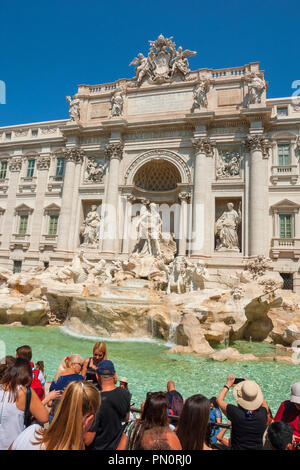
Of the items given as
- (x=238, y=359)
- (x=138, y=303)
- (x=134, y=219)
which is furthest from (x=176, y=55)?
(x=238, y=359)

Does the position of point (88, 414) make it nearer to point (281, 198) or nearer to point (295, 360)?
point (295, 360)

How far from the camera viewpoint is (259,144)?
18.2m

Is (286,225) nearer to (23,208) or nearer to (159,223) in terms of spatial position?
(159,223)

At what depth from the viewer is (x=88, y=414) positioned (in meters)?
2.34

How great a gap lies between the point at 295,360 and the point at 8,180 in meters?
24.4

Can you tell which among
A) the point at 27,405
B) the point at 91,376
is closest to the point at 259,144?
the point at 91,376

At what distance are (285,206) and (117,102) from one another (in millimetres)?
13461

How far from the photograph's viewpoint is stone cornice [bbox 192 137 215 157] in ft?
62.8

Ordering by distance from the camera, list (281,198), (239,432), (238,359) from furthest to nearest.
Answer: (281,198), (238,359), (239,432)

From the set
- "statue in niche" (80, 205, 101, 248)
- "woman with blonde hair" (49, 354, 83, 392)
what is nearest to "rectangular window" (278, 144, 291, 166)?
"statue in niche" (80, 205, 101, 248)

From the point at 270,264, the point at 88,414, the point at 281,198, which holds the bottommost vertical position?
the point at 88,414

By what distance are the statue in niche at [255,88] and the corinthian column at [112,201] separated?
8.86 meters

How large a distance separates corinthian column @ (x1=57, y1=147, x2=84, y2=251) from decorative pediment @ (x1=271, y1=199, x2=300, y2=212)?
13633 mm

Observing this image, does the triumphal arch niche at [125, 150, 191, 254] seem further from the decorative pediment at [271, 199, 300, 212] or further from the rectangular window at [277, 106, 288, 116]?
the rectangular window at [277, 106, 288, 116]
